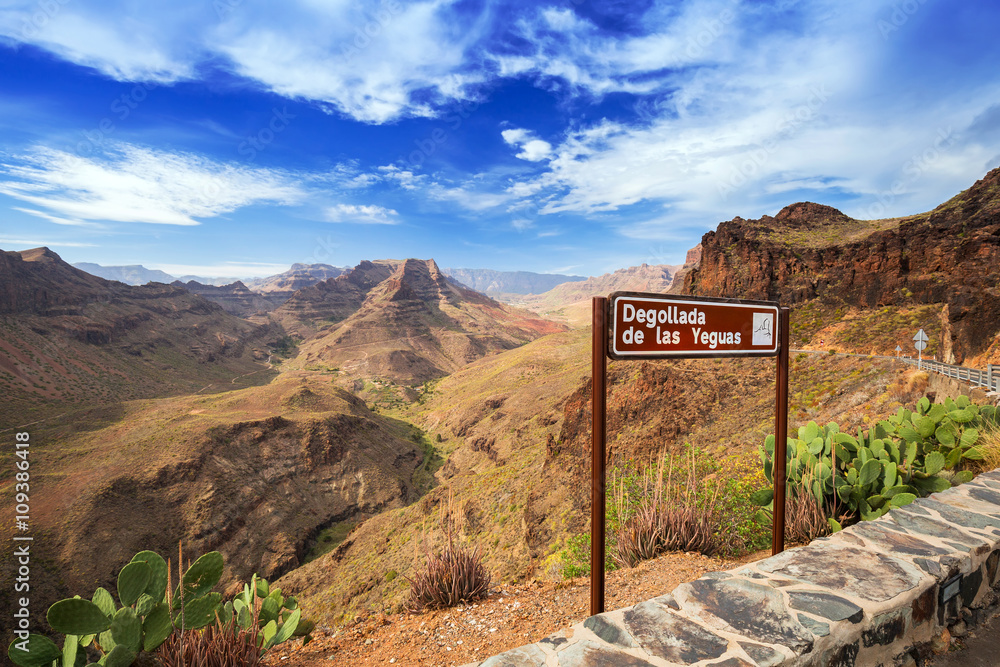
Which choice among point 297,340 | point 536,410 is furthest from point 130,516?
point 297,340

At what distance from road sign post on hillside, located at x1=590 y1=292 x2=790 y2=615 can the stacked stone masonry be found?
0.55 meters

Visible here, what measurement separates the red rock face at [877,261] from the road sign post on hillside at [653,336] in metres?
18.5

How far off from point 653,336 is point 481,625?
2.90m

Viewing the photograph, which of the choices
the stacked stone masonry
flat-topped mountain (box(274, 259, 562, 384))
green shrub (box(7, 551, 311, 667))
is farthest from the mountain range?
flat-topped mountain (box(274, 259, 562, 384))

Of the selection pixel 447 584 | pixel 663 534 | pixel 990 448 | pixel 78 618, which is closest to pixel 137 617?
pixel 78 618

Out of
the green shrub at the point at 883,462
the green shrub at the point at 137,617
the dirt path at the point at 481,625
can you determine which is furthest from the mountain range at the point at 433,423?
the green shrub at the point at 883,462

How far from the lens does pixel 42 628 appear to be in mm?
19344

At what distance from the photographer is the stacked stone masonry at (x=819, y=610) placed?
194 centimetres

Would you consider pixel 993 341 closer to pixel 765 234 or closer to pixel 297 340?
pixel 765 234

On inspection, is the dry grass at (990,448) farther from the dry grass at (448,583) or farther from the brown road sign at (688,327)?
the dry grass at (448,583)

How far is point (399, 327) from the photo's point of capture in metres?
109

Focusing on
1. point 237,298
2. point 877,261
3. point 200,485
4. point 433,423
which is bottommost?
point 433,423

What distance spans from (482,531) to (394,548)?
22.8 ft

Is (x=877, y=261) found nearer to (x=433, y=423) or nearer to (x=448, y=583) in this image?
(x=448, y=583)
